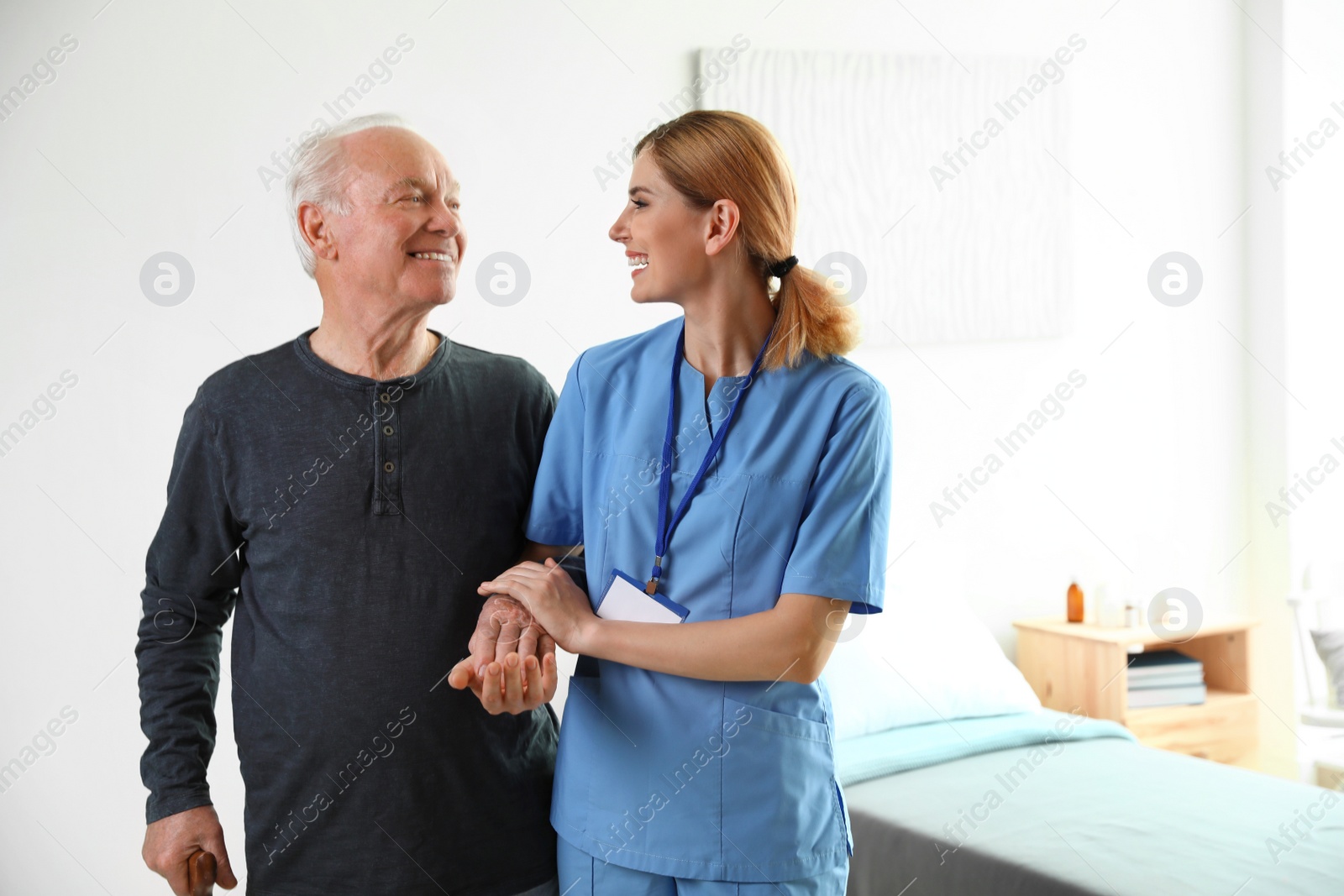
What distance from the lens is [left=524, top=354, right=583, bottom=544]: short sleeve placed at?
154 centimetres

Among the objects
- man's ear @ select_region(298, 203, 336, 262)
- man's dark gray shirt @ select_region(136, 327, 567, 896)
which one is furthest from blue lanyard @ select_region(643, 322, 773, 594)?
man's ear @ select_region(298, 203, 336, 262)

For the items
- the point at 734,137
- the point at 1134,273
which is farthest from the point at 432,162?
the point at 1134,273

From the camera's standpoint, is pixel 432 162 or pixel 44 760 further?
pixel 44 760

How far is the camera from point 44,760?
2404 mm

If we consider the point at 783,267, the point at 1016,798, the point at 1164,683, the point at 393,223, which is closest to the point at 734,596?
the point at 783,267

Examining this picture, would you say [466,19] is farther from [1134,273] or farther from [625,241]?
[1134,273]

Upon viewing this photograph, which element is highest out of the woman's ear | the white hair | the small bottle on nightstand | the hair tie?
the white hair

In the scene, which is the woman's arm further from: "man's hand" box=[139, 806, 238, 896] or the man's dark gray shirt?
"man's hand" box=[139, 806, 238, 896]

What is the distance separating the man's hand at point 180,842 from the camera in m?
1.45

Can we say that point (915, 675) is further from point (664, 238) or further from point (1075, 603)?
point (664, 238)

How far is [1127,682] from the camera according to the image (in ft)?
12.0

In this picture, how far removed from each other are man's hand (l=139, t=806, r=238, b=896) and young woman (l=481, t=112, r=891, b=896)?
1.50ft

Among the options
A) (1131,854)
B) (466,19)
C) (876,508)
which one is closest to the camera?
(876,508)

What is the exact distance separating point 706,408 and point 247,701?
74 centimetres
